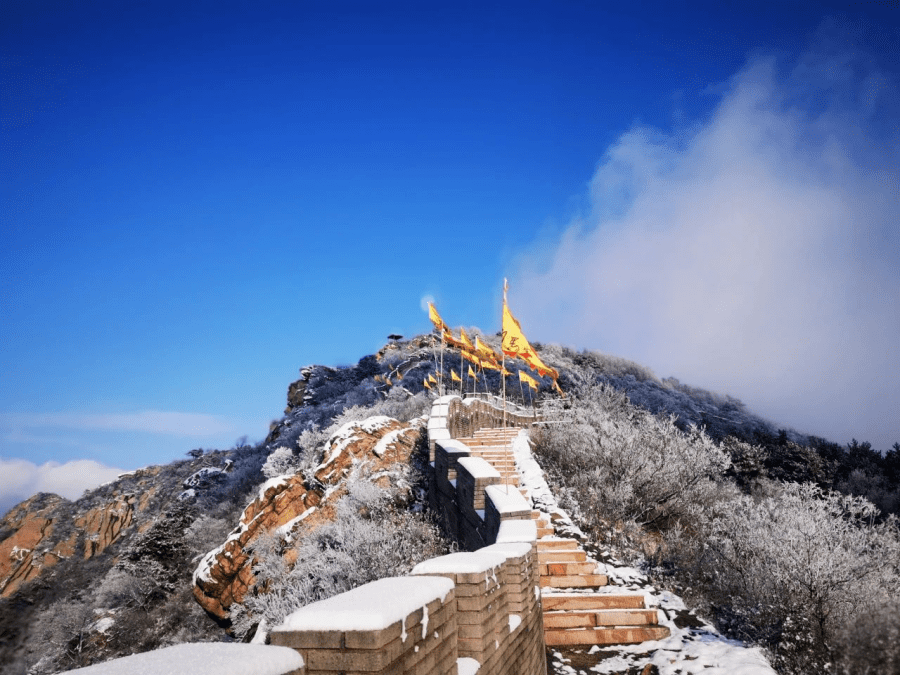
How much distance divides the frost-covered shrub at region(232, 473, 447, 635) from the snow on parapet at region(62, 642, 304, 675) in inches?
354

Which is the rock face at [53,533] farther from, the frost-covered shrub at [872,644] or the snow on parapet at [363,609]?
the frost-covered shrub at [872,644]

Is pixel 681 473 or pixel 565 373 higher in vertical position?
pixel 565 373

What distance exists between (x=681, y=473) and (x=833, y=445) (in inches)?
675

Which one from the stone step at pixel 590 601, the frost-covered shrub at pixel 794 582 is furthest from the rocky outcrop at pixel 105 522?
the frost-covered shrub at pixel 794 582

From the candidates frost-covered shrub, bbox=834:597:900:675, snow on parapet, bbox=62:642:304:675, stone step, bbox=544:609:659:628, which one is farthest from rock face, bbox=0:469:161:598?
frost-covered shrub, bbox=834:597:900:675

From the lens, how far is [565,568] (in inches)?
335

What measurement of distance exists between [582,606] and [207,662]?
7.34m

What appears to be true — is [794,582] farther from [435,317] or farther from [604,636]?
[435,317]

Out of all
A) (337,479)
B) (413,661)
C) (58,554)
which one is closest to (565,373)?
(337,479)

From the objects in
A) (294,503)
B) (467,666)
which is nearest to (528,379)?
(294,503)

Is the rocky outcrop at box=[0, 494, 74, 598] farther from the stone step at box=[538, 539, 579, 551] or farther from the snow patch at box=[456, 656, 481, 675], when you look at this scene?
the snow patch at box=[456, 656, 481, 675]

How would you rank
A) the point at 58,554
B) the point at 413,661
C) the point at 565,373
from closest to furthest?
the point at 413,661, the point at 58,554, the point at 565,373

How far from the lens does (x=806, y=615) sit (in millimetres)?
6016

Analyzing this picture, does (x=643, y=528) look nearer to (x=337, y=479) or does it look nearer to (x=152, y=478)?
(x=337, y=479)
